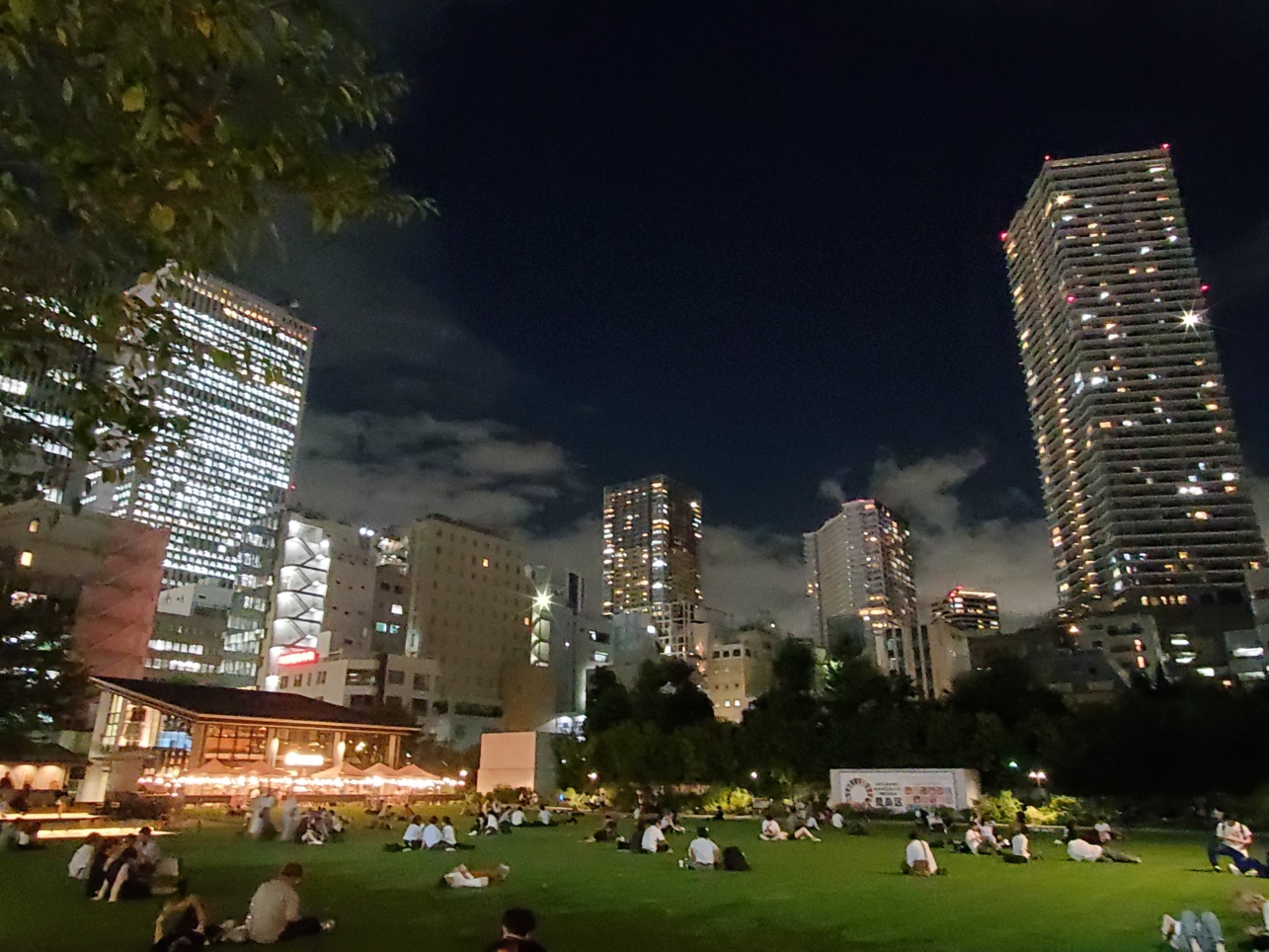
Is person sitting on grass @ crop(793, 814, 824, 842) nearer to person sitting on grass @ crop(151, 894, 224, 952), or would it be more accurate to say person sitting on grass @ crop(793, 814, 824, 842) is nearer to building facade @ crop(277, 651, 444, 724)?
person sitting on grass @ crop(151, 894, 224, 952)

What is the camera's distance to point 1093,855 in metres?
19.6

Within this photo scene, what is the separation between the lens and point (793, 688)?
5003 cm

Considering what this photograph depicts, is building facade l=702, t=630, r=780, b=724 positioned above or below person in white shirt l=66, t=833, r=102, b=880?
above

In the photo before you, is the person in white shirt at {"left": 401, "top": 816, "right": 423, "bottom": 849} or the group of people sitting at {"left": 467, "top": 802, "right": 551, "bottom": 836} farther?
the group of people sitting at {"left": 467, "top": 802, "right": 551, "bottom": 836}

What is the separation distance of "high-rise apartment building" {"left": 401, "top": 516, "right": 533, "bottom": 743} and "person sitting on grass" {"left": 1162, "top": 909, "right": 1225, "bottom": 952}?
83.8m


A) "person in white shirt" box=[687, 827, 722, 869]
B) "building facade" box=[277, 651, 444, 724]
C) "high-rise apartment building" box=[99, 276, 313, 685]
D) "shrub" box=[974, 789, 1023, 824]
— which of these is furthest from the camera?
"high-rise apartment building" box=[99, 276, 313, 685]

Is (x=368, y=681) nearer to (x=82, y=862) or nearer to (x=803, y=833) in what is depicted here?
(x=803, y=833)

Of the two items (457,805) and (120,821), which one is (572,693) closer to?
(457,805)

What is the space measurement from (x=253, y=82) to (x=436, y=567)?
93636mm

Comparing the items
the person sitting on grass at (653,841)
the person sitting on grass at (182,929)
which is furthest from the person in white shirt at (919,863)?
the person sitting on grass at (182,929)

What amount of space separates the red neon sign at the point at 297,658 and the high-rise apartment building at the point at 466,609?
12.1m

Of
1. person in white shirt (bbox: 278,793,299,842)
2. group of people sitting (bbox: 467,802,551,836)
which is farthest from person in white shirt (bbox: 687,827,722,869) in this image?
person in white shirt (bbox: 278,793,299,842)

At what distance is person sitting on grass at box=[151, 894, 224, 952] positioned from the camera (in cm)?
887

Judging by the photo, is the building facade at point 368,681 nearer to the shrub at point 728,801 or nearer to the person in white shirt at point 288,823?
the shrub at point 728,801
